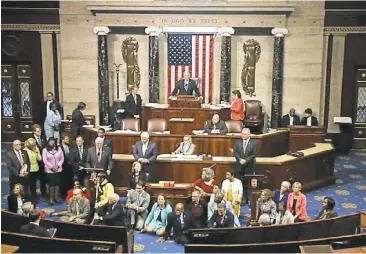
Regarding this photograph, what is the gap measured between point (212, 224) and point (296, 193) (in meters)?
1.61

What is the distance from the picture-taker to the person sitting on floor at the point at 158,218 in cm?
907

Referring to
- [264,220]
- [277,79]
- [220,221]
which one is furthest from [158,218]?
[277,79]

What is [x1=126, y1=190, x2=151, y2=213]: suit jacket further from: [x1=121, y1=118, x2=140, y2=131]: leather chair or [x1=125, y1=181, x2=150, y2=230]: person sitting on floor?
[x1=121, y1=118, x2=140, y2=131]: leather chair

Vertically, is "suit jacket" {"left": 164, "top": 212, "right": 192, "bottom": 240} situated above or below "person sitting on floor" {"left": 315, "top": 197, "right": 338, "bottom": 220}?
below

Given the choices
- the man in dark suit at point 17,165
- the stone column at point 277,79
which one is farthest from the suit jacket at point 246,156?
the stone column at point 277,79

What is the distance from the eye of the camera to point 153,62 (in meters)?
15.5

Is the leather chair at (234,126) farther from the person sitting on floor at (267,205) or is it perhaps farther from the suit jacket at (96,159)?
the person sitting on floor at (267,205)

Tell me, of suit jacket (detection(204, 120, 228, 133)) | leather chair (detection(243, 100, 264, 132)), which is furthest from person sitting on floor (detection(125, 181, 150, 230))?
leather chair (detection(243, 100, 264, 132))

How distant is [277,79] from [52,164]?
782 cm

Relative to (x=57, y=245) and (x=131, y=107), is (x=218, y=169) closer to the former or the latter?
(x=131, y=107)

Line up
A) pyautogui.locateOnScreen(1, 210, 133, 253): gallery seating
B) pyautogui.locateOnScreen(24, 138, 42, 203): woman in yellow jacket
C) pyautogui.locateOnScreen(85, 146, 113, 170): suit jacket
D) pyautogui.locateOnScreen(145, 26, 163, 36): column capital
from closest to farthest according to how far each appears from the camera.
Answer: pyautogui.locateOnScreen(1, 210, 133, 253): gallery seating < pyautogui.locateOnScreen(24, 138, 42, 203): woman in yellow jacket < pyautogui.locateOnScreen(85, 146, 113, 170): suit jacket < pyautogui.locateOnScreen(145, 26, 163, 36): column capital

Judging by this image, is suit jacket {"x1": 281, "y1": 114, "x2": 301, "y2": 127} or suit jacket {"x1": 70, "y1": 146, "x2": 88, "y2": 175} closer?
suit jacket {"x1": 70, "y1": 146, "x2": 88, "y2": 175}

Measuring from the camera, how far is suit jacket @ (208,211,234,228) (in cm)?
839

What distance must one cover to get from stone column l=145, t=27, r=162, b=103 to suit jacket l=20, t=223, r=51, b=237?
28.4 feet
